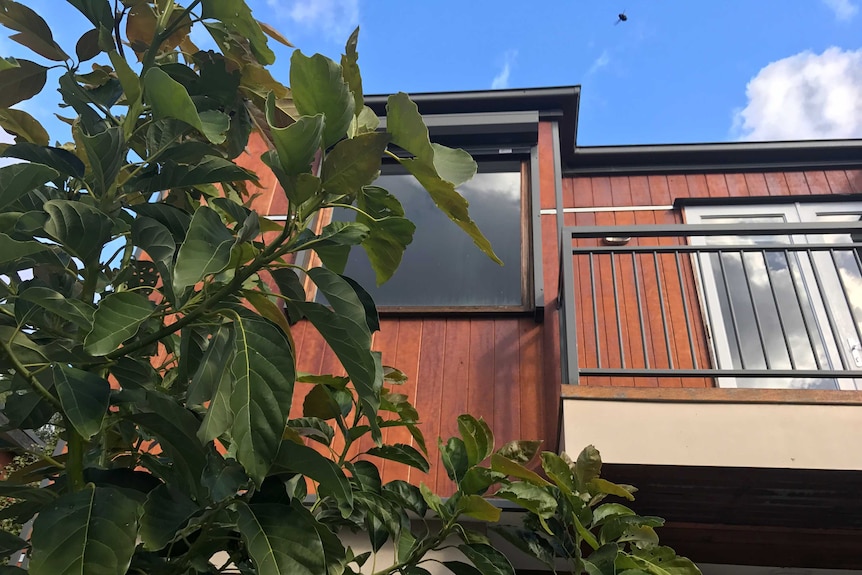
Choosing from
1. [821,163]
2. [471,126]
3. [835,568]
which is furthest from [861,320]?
[471,126]

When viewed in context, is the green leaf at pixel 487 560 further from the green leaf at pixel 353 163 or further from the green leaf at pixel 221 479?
the green leaf at pixel 353 163

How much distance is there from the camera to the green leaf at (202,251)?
911 mm

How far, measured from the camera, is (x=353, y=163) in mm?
1021

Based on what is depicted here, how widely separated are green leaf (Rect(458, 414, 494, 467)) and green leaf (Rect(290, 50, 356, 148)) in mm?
963

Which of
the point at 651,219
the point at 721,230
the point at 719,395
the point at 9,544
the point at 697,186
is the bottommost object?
the point at 9,544

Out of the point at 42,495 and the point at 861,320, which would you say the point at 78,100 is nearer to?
the point at 42,495

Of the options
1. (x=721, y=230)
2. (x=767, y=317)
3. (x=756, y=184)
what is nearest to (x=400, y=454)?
(x=721, y=230)

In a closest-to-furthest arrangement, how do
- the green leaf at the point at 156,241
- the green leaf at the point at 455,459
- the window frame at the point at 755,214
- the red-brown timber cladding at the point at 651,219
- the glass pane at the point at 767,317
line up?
the green leaf at the point at 156,241 → the green leaf at the point at 455,459 → the glass pane at the point at 767,317 → the red-brown timber cladding at the point at 651,219 → the window frame at the point at 755,214

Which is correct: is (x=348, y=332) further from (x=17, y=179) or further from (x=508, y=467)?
(x=508, y=467)

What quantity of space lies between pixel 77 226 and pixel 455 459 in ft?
3.69

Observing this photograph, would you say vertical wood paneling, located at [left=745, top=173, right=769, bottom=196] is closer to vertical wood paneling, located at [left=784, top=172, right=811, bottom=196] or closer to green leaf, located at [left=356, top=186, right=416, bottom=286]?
vertical wood paneling, located at [left=784, top=172, right=811, bottom=196]

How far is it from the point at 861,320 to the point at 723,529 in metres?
2.44

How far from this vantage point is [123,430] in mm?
1394

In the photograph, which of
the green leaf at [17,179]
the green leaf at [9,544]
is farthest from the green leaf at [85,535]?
the green leaf at [17,179]
